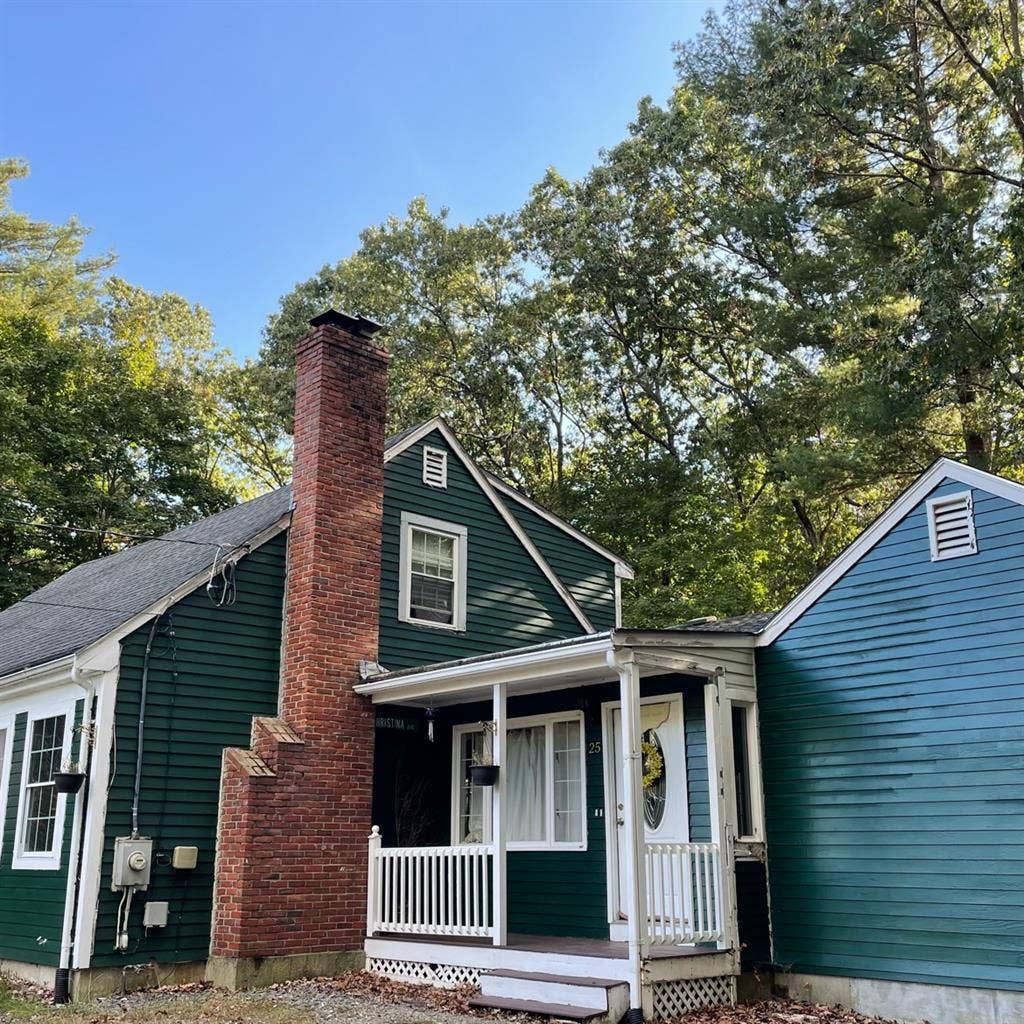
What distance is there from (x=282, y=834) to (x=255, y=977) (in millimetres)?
1277

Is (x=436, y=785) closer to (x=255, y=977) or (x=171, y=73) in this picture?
(x=255, y=977)

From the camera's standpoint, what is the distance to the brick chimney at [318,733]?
373 inches

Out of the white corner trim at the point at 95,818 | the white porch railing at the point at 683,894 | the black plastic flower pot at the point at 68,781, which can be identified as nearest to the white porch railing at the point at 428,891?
the white porch railing at the point at 683,894

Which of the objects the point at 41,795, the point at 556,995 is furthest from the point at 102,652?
the point at 556,995

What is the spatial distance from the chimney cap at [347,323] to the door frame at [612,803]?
516 cm

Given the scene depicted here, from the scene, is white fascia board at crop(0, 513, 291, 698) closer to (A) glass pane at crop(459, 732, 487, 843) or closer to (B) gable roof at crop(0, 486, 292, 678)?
(B) gable roof at crop(0, 486, 292, 678)

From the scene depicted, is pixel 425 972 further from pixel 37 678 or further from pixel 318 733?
pixel 37 678

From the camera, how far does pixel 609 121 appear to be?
24391 mm

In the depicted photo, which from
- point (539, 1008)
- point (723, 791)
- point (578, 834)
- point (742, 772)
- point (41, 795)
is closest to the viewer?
point (539, 1008)

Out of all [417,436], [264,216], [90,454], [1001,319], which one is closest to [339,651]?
[417,436]

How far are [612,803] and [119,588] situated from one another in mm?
7021

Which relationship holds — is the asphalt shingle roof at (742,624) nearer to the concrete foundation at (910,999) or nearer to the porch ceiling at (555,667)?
the porch ceiling at (555,667)

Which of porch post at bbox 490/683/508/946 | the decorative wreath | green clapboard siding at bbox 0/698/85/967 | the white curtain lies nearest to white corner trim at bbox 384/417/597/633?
the white curtain

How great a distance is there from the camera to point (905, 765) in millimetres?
8219
